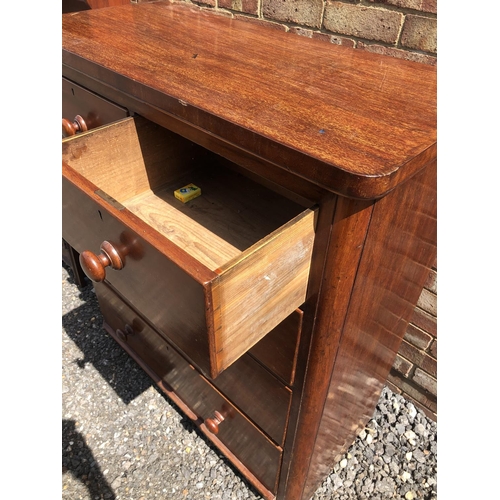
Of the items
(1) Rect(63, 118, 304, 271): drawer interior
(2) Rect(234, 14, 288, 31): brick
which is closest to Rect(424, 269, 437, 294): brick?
(1) Rect(63, 118, 304, 271): drawer interior

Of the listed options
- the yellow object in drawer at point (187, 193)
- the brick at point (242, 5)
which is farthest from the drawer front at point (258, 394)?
the brick at point (242, 5)

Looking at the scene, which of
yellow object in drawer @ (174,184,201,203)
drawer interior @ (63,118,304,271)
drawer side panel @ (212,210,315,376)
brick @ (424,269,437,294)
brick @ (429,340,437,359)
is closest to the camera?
drawer side panel @ (212,210,315,376)

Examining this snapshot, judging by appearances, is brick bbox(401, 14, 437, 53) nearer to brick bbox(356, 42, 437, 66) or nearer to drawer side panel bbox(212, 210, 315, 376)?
brick bbox(356, 42, 437, 66)

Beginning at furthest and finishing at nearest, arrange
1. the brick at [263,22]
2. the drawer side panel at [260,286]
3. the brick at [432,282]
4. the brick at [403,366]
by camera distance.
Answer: the brick at [403,366] < the brick at [432,282] < the brick at [263,22] < the drawer side panel at [260,286]

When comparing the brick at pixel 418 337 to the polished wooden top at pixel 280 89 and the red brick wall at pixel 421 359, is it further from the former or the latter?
the polished wooden top at pixel 280 89

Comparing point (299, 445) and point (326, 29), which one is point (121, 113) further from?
point (299, 445)

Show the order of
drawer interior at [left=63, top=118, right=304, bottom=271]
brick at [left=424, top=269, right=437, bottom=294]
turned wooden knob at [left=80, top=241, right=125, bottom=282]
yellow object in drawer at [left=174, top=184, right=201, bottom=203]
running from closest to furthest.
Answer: turned wooden knob at [left=80, top=241, right=125, bottom=282]
drawer interior at [left=63, top=118, right=304, bottom=271]
yellow object in drawer at [left=174, top=184, right=201, bottom=203]
brick at [left=424, top=269, right=437, bottom=294]

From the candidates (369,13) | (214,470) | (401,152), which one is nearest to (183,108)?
(401,152)

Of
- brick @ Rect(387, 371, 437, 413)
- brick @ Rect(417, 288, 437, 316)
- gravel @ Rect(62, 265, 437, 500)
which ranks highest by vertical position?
brick @ Rect(417, 288, 437, 316)

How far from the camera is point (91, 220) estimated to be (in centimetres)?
66

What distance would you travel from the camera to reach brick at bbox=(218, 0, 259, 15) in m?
1.11

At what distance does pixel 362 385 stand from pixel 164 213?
659 mm

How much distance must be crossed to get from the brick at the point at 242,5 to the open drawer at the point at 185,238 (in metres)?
0.42

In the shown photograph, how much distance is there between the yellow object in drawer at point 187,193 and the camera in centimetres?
95
